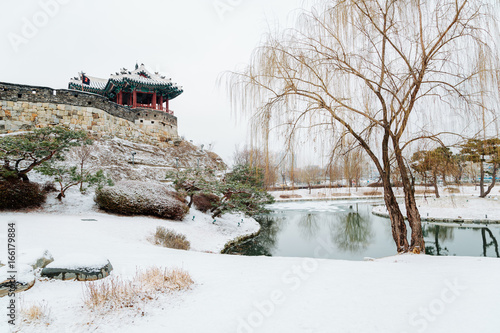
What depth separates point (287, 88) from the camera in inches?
159

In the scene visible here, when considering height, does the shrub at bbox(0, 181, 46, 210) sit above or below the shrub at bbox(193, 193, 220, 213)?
above

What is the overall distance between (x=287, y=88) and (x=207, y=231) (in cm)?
815

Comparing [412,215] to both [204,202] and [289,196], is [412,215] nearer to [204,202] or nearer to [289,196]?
[204,202]

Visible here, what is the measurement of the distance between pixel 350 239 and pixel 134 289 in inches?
435

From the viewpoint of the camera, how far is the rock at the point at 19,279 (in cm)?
254

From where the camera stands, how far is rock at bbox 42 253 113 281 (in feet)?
9.91

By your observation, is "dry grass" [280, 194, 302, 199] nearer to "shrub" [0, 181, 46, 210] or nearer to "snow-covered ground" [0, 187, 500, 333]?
"shrub" [0, 181, 46, 210]

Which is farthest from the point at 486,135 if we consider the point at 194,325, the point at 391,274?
the point at 194,325

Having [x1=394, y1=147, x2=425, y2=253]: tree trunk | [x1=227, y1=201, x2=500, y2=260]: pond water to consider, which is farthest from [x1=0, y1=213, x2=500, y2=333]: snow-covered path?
[x1=227, y1=201, x2=500, y2=260]: pond water

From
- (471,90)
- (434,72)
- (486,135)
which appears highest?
(434,72)

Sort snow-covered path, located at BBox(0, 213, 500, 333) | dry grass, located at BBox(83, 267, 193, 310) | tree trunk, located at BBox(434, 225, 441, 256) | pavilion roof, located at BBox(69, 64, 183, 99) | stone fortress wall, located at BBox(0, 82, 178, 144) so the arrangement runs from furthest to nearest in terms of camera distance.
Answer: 1. pavilion roof, located at BBox(69, 64, 183, 99)
2. stone fortress wall, located at BBox(0, 82, 178, 144)
3. tree trunk, located at BBox(434, 225, 441, 256)
4. dry grass, located at BBox(83, 267, 193, 310)
5. snow-covered path, located at BBox(0, 213, 500, 333)

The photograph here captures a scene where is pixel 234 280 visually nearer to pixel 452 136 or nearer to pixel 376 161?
pixel 376 161

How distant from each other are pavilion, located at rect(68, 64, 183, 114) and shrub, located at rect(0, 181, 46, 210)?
14841mm

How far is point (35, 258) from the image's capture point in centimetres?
317
